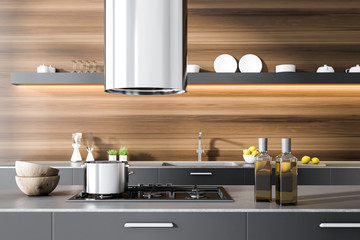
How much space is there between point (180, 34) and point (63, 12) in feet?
7.77

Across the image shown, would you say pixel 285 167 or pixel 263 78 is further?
pixel 263 78

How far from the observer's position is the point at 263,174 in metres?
1.59

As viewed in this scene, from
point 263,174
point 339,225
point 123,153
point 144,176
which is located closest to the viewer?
point 339,225

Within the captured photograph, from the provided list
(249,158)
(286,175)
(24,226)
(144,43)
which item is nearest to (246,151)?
(249,158)

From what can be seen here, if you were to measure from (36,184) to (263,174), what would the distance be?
976 millimetres

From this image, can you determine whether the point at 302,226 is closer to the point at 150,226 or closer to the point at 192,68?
the point at 150,226

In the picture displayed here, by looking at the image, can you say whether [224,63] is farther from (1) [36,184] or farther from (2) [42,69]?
(1) [36,184]

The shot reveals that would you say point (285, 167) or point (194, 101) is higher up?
point (194, 101)

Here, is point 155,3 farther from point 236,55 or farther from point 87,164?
point 236,55

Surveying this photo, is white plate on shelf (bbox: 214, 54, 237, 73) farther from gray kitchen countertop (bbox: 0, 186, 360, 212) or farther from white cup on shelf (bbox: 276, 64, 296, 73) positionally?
gray kitchen countertop (bbox: 0, 186, 360, 212)

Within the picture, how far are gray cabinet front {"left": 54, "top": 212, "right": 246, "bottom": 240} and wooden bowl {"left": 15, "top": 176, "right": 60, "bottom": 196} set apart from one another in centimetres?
29

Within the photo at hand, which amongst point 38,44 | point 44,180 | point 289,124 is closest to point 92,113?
point 38,44

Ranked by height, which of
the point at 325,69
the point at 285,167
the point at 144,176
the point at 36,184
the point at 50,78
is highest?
the point at 325,69

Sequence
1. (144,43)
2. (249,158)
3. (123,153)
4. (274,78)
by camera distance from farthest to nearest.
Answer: (123,153)
(249,158)
(274,78)
(144,43)
